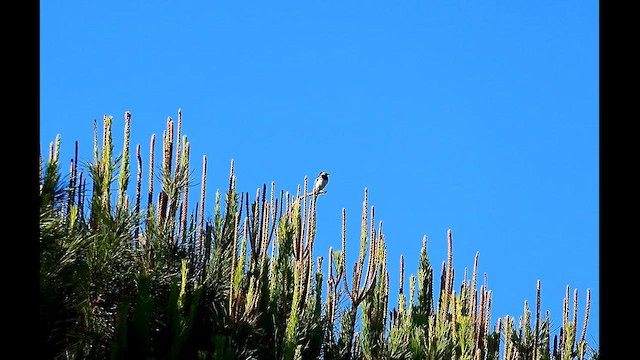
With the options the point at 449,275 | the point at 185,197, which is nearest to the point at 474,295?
the point at 449,275

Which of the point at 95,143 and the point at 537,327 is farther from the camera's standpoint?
the point at 537,327

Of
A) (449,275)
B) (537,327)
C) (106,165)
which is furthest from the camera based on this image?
(537,327)

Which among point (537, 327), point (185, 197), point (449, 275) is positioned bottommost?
point (537, 327)

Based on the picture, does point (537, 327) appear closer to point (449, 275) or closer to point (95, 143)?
point (449, 275)

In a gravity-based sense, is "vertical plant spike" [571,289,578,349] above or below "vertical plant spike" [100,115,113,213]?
below

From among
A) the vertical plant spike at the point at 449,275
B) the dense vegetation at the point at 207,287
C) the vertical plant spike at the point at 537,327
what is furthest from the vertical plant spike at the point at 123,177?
the vertical plant spike at the point at 537,327

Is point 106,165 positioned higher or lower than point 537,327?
Answer: higher

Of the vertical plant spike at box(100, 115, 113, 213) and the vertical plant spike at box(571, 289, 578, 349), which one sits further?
the vertical plant spike at box(571, 289, 578, 349)

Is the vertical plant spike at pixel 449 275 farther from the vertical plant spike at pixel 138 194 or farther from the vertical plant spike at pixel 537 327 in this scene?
the vertical plant spike at pixel 138 194

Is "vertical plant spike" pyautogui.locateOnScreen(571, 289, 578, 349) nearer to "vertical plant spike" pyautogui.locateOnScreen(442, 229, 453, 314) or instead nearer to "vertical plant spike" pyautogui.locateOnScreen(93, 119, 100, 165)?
"vertical plant spike" pyautogui.locateOnScreen(442, 229, 453, 314)

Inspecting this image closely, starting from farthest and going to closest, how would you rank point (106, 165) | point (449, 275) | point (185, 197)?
point (449, 275)
point (185, 197)
point (106, 165)

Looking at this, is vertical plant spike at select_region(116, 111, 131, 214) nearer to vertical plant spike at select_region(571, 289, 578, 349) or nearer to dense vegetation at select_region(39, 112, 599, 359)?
dense vegetation at select_region(39, 112, 599, 359)

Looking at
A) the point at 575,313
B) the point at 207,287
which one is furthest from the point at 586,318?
the point at 207,287

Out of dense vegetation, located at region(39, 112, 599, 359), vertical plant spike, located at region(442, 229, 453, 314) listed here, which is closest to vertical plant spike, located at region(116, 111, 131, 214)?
dense vegetation, located at region(39, 112, 599, 359)
